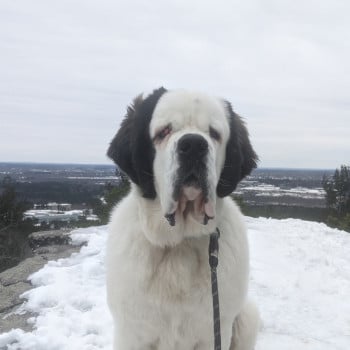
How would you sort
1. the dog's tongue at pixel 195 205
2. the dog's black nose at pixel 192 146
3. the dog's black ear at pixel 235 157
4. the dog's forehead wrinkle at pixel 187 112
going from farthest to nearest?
the dog's black ear at pixel 235 157, the dog's forehead wrinkle at pixel 187 112, the dog's tongue at pixel 195 205, the dog's black nose at pixel 192 146

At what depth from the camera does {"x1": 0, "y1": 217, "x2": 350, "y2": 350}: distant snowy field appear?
4.23 m

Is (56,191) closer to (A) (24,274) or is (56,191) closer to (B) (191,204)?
(A) (24,274)

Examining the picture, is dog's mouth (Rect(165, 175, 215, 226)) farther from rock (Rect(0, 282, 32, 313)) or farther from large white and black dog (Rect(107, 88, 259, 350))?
rock (Rect(0, 282, 32, 313))

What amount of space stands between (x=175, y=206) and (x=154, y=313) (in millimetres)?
676

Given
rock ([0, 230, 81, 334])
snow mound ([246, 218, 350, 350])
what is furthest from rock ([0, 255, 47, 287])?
snow mound ([246, 218, 350, 350])

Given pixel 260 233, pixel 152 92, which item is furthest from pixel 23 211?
pixel 152 92

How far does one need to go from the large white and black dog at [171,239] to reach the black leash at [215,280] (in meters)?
0.07

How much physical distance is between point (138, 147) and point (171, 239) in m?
0.58

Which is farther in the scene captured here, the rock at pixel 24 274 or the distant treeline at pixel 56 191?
the distant treeline at pixel 56 191

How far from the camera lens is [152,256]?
112 inches

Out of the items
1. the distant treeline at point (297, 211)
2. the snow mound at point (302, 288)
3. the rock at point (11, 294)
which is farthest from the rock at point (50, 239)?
the distant treeline at point (297, 211)

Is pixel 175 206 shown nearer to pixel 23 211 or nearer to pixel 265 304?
pixel 265 304

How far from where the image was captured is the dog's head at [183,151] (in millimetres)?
2475

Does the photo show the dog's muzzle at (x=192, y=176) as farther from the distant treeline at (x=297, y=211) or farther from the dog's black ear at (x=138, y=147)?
the distant treeline at (x=297, y=211)
